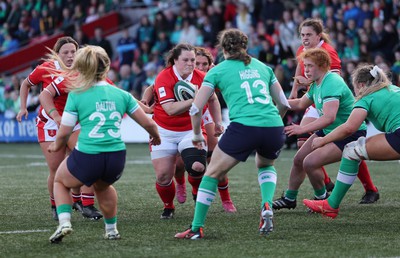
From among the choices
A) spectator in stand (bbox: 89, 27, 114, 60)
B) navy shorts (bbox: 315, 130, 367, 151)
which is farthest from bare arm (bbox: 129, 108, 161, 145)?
spectator in stand (bbox: 89, 27, 114, 60)

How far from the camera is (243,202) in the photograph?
10.0 meters

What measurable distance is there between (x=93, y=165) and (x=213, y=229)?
152 centimetres

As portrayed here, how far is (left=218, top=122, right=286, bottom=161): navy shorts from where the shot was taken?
724cm

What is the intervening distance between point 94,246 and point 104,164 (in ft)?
2.20

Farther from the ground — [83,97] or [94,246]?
[83,97]

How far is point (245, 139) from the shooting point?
7.24 m

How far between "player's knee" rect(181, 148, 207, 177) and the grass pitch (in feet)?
1.68

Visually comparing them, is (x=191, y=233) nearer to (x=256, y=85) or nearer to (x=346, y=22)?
(x=256, y=85)

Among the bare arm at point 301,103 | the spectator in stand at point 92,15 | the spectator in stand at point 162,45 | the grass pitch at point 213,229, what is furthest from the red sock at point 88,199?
the spectator in stand at point 92,15

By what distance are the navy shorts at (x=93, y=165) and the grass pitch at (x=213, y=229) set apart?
1.86ft

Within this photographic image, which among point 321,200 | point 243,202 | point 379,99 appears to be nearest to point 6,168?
point 243,202

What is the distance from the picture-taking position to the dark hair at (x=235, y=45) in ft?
24.1

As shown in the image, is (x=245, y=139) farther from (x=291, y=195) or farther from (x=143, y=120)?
(x=291, y=195)

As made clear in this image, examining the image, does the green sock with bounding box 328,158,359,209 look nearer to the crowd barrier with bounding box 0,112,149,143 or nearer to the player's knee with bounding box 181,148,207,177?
the player's knee with bounding box 181,148,207,177
